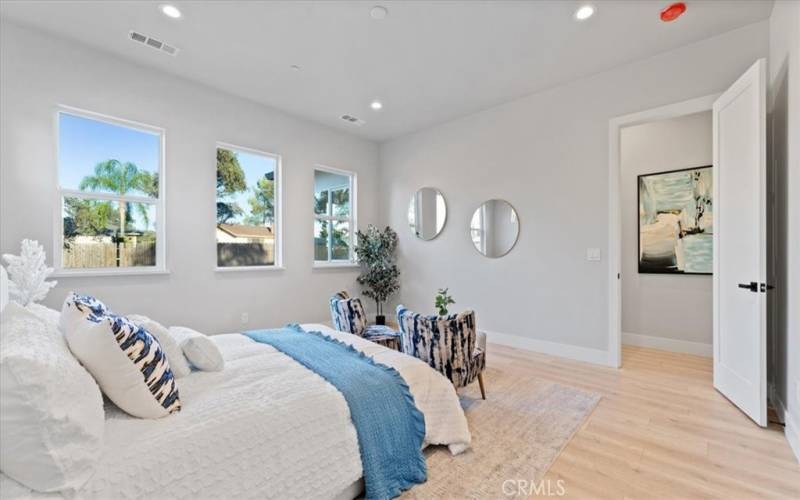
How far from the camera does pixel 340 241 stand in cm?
554

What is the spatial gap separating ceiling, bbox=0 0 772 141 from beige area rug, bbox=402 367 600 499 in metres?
3.06

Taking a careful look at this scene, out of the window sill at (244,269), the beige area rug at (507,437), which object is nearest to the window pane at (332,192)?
the window sill at (244,269)

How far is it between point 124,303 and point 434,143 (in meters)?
4.28

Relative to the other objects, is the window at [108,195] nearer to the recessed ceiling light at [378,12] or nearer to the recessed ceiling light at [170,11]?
the recessed ceiling light at [170,11]

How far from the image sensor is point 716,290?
115 inches

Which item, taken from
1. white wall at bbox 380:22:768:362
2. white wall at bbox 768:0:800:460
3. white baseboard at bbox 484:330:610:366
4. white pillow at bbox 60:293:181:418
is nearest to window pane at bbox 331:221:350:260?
white wall at bbox 380:22:768:362

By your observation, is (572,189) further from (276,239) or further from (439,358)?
(276,239)

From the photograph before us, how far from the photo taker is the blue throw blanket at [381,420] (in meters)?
1.59

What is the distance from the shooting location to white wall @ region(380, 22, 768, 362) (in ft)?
10.7

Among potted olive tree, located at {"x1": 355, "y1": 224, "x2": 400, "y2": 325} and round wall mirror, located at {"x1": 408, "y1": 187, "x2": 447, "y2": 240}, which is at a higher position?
round wall mirror, located at {"x1": 408, "y1": 187, "x2": 447, "y2": 240}

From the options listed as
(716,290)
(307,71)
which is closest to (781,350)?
(716,290)

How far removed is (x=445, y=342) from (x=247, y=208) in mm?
3354

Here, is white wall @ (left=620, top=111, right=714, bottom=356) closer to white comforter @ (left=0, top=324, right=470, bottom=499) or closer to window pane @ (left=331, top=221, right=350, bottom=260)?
white comforter @ (left=0, top=324, right=470, bottom=499)

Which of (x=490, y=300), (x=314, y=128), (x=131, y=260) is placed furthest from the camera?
(x=314, y=128)
